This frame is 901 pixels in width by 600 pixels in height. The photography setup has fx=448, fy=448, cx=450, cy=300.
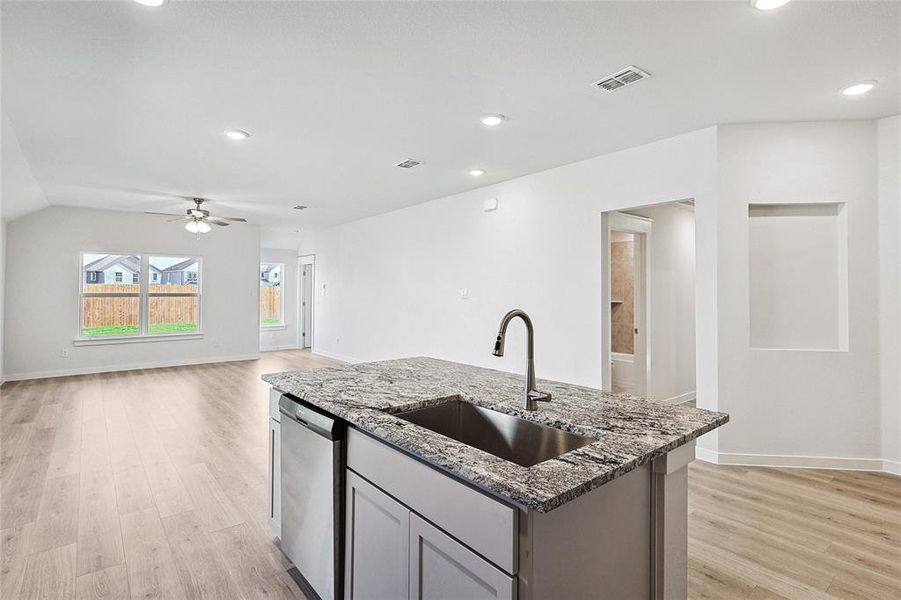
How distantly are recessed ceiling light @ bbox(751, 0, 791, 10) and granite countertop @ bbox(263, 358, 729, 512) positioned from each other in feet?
6.00

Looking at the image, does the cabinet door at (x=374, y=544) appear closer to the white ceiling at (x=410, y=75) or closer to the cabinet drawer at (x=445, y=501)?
the cabinet drawer at (x=445, y=501)

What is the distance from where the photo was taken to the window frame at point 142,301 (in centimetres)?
696

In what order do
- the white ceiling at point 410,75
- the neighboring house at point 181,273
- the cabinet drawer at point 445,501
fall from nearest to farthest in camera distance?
1. the cabinet drawer at point 445,501
2. the white ceiling at point 410,75
3. the neighboring house at point 181,273

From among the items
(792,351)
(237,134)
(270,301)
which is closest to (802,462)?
(792,351)

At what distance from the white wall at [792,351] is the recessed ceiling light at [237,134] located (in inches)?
148

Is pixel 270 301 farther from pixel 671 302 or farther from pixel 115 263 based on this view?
pixel 671 302

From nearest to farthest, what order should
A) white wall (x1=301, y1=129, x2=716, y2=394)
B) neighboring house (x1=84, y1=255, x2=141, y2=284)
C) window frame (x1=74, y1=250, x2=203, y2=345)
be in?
1. white wall (x1=301, y1=129, x2=716, y2=394)
2. window frame (x1=74, y1=250, x2=203, y2=345)
3. neighboring house (x1=84, y1=255, x2=141, y2=284)

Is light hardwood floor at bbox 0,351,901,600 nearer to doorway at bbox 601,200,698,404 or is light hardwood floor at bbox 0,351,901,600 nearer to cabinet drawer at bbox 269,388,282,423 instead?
cabinet drawer at bbox 269,388,282,423

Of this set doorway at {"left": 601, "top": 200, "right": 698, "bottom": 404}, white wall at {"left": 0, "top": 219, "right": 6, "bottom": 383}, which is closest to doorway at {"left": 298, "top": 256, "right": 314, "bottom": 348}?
white wall at {"left": 0, "top": 219, "right": 6, "bottom": 383}

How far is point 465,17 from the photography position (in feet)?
6.92

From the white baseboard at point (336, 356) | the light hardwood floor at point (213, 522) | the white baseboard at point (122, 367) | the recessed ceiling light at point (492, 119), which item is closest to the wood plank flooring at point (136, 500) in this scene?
the light hardwood floor at point (213, 522)

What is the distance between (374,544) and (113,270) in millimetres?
7862

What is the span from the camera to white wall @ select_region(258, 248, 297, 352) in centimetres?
1013

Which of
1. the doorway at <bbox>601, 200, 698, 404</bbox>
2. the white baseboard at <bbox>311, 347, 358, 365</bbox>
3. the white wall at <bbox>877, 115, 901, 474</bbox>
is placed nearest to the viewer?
the white wall at <bbox>877, 115, 901, 474</bbox>
